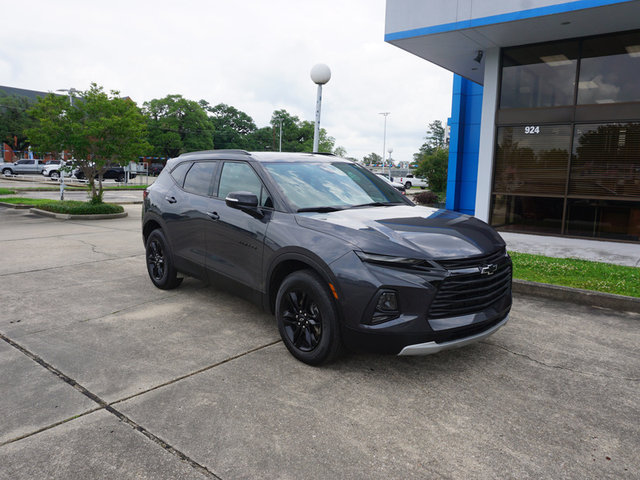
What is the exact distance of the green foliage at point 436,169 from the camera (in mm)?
27938

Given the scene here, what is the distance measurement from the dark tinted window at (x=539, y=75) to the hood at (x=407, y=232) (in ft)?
27.5

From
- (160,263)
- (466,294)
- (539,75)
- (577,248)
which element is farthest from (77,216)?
(466,294)

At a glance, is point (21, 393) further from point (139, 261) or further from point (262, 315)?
point (139, 261)

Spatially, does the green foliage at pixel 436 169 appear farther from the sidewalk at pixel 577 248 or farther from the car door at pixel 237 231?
the car door at pixel 237 231

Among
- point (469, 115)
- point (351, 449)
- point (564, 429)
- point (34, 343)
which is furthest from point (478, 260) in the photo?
point (469, 115)

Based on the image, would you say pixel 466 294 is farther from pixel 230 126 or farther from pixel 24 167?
pixel 230 126

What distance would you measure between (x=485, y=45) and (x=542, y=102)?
1914 millimetres

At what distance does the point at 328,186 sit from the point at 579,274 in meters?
4.76

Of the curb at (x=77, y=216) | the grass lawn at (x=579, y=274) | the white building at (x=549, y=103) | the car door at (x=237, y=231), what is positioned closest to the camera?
the car door at (x=237, y=231)

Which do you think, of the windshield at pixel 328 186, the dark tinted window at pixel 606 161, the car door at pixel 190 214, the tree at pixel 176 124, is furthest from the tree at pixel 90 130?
the tree at pixel 176 124

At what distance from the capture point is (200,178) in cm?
552

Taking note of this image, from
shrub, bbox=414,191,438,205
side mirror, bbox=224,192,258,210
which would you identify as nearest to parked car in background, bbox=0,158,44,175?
shrub, bbox=414,191,438,205

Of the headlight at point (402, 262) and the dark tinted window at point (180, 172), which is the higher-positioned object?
the dark tinted window at point (180, 172)

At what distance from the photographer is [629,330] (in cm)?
515
